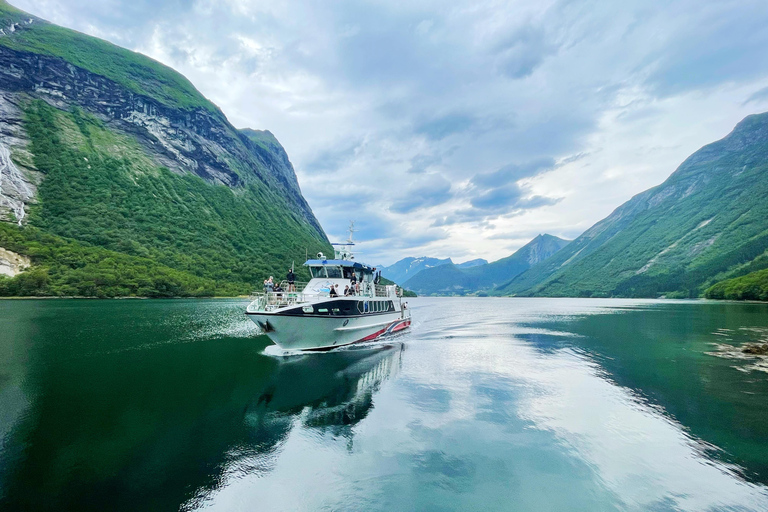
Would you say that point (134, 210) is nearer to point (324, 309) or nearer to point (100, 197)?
point (100, 197)

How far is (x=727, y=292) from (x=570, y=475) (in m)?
Answer: 156

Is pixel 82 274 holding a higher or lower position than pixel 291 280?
higher

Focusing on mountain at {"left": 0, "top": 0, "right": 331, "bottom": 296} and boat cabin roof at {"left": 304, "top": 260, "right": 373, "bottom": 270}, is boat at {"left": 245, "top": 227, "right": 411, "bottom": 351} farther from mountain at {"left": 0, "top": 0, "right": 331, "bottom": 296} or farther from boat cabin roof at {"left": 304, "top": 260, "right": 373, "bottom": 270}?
mountain at {"left": 0, "top": 0, "right": 331, "bottom": 296}

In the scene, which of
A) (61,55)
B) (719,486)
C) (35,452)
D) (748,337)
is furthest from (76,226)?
(748,337)

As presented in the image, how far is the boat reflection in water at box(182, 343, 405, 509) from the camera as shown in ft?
36.7

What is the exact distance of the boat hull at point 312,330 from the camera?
25.8 metres

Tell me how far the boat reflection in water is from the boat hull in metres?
1.18

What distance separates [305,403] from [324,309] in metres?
10.3

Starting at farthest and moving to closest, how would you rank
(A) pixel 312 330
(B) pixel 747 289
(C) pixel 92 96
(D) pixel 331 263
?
1. (C) pixel 92 96
2. (B) pixel 747 289
3. (D) pixel 331 263
4. (A) pixel 312 330

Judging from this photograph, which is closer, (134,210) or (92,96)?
(134,210)

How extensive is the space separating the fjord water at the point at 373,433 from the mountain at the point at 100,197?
294 feet

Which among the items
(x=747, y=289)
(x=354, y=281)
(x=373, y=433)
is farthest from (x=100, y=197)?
(x=747, y=289)

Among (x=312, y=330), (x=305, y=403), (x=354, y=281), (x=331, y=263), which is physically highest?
(x=331, y=263)

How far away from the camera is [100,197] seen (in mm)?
134375
